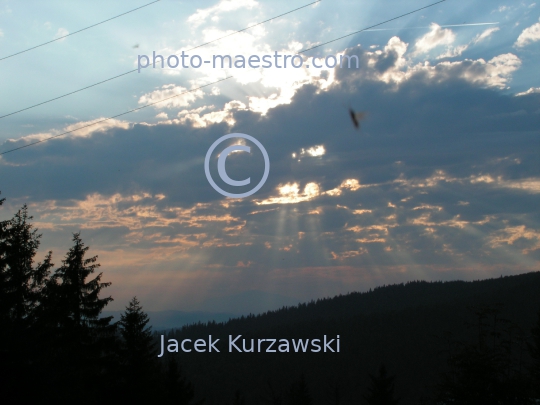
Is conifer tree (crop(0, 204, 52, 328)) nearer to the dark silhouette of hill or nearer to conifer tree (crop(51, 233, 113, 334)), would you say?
conifer tree (crop(51, 233, 113, 334))

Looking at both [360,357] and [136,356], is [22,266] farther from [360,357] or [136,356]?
[360,357]

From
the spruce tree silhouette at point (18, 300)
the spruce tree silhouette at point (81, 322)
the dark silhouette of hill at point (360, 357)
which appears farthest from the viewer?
the dark silhouette of hill at point (360, 357)

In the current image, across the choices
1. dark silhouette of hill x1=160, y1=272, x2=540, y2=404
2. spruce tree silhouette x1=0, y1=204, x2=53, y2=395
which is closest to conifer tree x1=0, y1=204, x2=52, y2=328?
A: spruce tree silhouette x1=0, y1=204, x2=53, y2=395

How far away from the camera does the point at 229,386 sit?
5458 inches

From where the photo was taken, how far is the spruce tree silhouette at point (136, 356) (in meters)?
22.8

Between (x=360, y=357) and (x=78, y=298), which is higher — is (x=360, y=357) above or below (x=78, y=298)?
below

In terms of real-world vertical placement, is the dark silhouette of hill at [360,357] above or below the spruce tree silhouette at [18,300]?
below

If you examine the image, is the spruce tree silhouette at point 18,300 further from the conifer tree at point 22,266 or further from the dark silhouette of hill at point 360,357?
the dark silhouette of hill at point 360,357

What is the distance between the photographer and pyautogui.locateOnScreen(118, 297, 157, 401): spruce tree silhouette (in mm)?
22781

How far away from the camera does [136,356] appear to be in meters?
23.2

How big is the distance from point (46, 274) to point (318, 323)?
165408 mm

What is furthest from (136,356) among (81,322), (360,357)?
(360,357)

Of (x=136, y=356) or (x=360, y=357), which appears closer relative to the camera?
(x=136, y=356)

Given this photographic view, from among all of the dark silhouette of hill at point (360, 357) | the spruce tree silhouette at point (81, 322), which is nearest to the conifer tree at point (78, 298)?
the spruce tree silhouette at point (81, 322)
